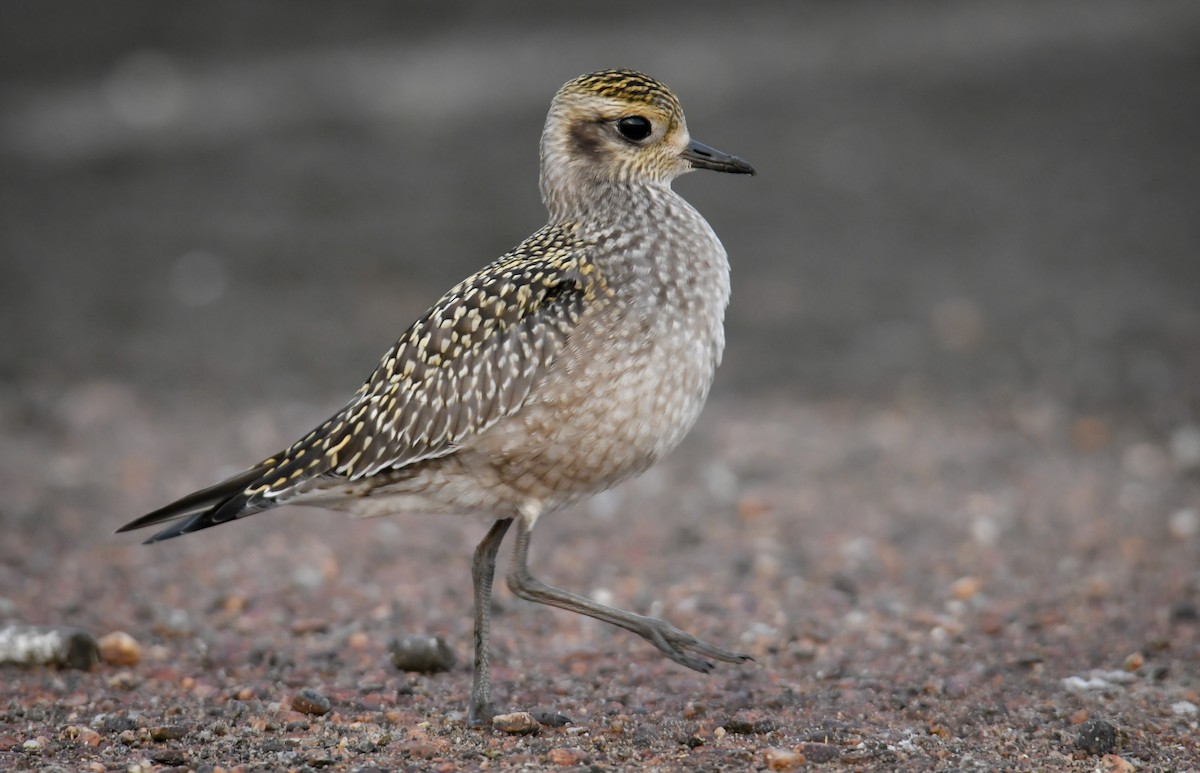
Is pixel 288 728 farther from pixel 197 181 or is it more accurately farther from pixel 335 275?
pixel 197 181

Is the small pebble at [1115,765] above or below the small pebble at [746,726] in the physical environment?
above

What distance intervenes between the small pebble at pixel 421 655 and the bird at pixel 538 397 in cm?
62

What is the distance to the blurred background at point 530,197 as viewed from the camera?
1176 cm

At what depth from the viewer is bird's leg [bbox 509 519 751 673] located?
584cm

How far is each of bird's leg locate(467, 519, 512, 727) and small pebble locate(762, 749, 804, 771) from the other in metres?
1.15

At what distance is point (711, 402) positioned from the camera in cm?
1148

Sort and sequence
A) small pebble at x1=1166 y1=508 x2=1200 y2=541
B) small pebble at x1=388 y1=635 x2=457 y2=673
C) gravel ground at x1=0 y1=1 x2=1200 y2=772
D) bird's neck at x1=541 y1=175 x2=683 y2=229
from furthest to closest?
small pebble at x1=1166 y1=508 x2=1200 y2=541 < small pebble at x1=388 y1=635 x2=457 y2=673 < bird's neck at x1=541 y1=175 x2=683 y2=229 < gravel ground at x1=0 y1=1 x2=1200 y2=772

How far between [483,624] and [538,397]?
0.99m

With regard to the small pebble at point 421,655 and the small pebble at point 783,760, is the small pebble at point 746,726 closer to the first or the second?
the small pebble at point 783,760

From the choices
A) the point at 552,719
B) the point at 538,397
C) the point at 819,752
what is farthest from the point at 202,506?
the point at 819,752

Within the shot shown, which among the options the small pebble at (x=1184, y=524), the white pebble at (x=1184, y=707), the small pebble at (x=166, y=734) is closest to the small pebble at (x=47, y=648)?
the small pebble at (x=166, y=734)

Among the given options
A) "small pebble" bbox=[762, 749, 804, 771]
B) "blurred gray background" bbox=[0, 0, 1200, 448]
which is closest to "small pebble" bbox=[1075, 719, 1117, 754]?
"small pebble" bbox=[762, 749, 804, 771]

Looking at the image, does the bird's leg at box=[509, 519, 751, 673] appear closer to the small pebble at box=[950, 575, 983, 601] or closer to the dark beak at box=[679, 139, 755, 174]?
the dark beak at box=[679, 139, 755, 174]

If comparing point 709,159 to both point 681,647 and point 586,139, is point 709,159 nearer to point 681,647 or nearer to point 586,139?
point 586,139
